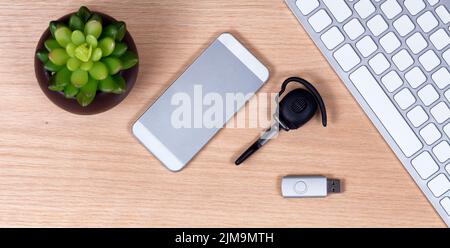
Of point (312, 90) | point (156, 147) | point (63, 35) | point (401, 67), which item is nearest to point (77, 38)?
point (63, 35)

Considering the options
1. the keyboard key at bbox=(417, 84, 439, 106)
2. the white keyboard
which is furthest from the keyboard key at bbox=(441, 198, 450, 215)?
the keyboard key at bbox=(417, 84, 439, 106)

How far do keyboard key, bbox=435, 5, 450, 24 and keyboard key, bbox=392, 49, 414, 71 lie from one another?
6 cm

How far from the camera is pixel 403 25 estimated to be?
765mm

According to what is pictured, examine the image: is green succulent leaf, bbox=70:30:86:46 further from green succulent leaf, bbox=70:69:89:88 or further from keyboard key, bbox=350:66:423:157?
keyboard key, bbox=350:66:423:157

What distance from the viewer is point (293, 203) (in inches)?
30.5

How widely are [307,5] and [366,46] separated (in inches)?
3.5

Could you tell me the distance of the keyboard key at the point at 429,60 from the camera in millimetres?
762

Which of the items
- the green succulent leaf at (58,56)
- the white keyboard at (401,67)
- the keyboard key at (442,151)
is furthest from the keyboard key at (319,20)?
the green succulent leaf at (58,56)

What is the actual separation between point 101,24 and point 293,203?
322mm

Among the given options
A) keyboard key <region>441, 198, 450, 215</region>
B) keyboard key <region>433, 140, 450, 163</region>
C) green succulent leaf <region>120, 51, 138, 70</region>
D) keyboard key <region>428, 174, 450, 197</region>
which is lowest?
keyboard key <region>441, 198, 450, 215</region>

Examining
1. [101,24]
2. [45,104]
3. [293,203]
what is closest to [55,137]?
[45,104]

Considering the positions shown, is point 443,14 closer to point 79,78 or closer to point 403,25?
point 403,25

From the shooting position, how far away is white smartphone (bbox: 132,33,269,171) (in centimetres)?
77
